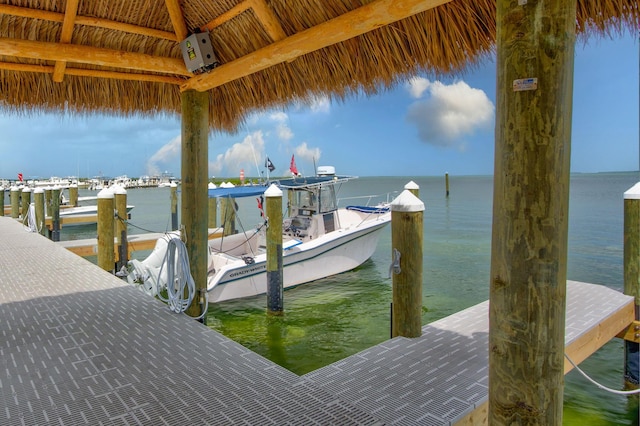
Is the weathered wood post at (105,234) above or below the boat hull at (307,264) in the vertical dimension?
above

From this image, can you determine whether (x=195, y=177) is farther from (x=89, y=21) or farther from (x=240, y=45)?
(x=89, y=21)

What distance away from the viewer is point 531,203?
165cm

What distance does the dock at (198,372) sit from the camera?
231 cm

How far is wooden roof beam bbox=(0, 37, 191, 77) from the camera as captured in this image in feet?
11.9

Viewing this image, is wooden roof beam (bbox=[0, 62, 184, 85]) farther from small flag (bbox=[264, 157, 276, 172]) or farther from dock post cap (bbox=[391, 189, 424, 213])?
small flag (bbox=[264, 157, 276, 172])

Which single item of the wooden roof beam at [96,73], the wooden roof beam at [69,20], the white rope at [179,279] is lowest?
the white rope at [179,279]

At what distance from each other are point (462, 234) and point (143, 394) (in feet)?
57.7

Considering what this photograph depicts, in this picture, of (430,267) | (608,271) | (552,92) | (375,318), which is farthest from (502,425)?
(608,271)

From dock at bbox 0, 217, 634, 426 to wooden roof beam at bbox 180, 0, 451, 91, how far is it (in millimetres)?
2307

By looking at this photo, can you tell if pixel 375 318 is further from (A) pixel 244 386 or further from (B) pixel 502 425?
(B) pixel 502 425

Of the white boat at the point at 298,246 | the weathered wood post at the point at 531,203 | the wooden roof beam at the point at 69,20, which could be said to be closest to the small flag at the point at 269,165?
the white boat at the point at 298,246

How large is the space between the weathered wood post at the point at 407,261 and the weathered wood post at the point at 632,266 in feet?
9.95

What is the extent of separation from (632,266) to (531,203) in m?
4.57

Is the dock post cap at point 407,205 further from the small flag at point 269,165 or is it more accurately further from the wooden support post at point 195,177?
the small flag at point 269,165
